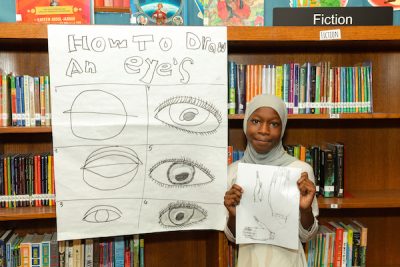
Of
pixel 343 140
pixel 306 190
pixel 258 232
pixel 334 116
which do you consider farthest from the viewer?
pixel 343 140

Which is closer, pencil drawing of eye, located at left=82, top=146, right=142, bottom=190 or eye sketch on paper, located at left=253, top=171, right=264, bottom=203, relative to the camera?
eye sketch on paper, located at left=253, top=171, right=264, bottom=203

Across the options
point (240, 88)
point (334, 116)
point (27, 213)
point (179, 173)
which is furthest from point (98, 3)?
point (334, 116)

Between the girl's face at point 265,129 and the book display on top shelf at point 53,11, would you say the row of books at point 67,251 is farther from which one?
the book display on top shelf at point 53,11

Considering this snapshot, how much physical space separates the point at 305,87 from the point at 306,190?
618 mm

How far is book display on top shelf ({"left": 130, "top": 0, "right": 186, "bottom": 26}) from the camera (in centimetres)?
210

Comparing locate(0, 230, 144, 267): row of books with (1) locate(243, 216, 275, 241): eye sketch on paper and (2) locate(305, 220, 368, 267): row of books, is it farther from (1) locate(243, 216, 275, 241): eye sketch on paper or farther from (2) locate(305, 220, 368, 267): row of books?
(2) locate(305, 220, 368, 267): row of books

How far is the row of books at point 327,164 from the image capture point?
6.82 ft

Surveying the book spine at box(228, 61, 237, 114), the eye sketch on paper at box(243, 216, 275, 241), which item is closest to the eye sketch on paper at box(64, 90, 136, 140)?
the book spine at box(228, 61, 237, 114)

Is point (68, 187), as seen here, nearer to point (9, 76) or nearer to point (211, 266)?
point (9, 76)

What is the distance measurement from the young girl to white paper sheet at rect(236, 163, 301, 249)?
1.5 inches

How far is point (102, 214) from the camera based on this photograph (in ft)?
6.15

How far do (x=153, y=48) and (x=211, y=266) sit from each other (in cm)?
113

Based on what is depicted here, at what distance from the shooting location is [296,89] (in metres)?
2.03

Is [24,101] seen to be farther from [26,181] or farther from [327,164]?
[327,164]
